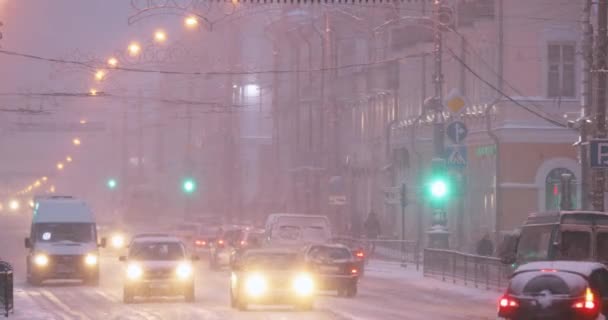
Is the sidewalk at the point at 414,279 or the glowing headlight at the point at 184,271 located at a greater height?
the glowing headlight at the point at 184,271

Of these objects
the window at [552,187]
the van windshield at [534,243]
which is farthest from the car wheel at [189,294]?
the window at [552,187]

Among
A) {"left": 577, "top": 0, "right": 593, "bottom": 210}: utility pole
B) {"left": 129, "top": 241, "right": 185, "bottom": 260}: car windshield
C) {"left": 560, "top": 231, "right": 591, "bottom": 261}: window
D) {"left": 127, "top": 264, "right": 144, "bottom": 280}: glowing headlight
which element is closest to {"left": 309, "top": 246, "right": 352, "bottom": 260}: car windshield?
{"left": 129, "top": 241, "right": 185, "bottom": 260}: car windshield

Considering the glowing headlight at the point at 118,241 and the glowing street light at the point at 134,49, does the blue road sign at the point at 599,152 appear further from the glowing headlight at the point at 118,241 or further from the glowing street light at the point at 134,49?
the glowing headlight at the point at 118,241

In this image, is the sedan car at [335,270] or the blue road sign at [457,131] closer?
the sedan car at [335,270]

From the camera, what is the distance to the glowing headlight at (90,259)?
46.2 meters

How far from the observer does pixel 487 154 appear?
58875 millimetres

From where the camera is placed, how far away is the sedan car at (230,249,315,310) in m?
33.3

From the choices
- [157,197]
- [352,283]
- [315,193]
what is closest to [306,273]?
[352,283]

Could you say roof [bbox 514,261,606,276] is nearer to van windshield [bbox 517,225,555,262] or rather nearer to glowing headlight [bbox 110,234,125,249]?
van windshield [bbox 517,225,555,262]

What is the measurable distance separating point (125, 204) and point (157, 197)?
7.59ft

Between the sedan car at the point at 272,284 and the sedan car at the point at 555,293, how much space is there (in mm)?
13572

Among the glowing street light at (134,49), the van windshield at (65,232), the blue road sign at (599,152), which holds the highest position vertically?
the glowing street light at (134,49)

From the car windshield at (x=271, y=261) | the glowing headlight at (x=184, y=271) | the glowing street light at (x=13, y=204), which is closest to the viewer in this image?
the car windshield at (x=271, y=261)

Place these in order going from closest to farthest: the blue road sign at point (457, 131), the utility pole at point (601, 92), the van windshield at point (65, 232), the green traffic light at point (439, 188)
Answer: the utility pole at point (601, 92) < the blue road sign at point (457, 131) < the green traffic light at point (439, 188) < the van windshield at point (65, 232)
